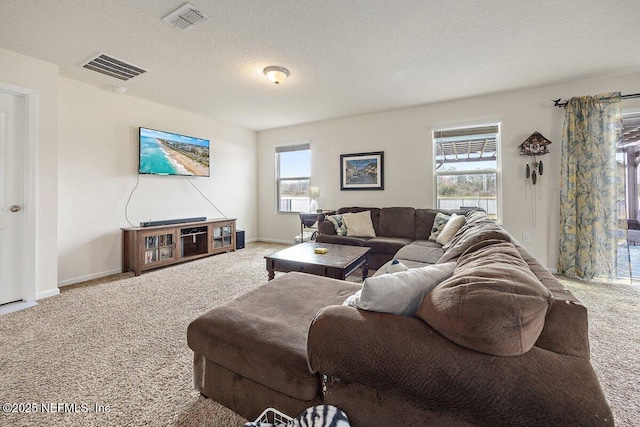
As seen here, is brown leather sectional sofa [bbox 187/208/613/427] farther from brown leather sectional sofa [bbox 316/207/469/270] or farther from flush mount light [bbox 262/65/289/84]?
flush mount light [bbox 262/65/289/84]

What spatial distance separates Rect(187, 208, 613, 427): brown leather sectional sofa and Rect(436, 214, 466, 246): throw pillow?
1933 mm

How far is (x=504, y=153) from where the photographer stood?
3711mm

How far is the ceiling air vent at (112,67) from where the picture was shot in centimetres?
270

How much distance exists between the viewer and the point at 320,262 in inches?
94.7

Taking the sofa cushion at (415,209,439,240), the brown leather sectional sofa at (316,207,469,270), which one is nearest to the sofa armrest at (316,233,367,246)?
the brown leather sectional sofa at (316,207,469,270)

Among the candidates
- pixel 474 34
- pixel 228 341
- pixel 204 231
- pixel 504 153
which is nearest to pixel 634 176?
pixel 504 153

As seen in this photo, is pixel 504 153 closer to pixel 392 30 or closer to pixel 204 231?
pixel 392 30

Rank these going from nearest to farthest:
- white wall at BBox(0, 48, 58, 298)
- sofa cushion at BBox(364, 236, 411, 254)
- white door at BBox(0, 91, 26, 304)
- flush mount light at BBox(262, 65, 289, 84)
Answer: white door at BBox(0, 91, 26, 304) → white wall at BBox(0, 48, 58, 298) → flush mount light at BBox(262, 65, 289, 84) → sofa cushion at BBox(364, 236, 411, 254)

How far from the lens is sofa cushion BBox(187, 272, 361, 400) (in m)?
1.01

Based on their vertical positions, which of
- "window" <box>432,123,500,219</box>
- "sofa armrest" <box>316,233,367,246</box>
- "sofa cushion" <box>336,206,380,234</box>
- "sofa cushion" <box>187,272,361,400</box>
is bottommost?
"sofa cushion" <box>187,272,361,400</box>

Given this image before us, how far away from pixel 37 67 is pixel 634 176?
22.9 feet

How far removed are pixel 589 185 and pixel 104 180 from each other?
6040 millimetres

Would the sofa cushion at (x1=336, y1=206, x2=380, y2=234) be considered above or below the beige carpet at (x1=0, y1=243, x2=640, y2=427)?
above

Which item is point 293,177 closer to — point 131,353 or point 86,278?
point 86,278
